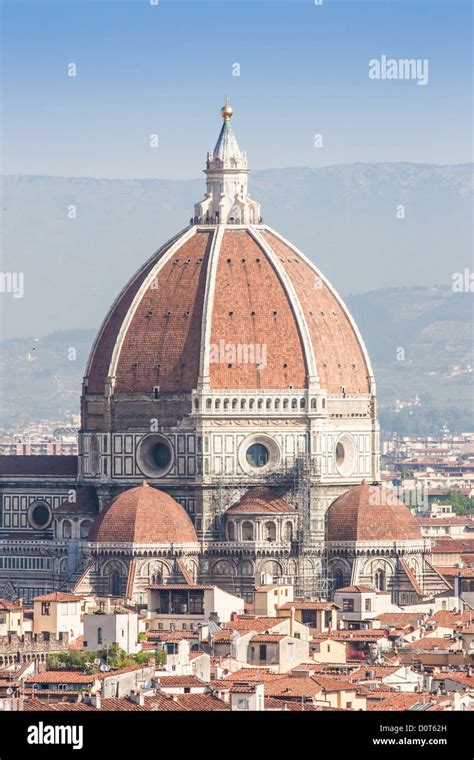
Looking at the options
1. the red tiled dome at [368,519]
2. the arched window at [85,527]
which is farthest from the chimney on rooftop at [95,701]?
the arched window at [85,527]

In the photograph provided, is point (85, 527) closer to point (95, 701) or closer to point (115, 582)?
point (115, 582)

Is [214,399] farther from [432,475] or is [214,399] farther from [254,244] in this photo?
[432,475]

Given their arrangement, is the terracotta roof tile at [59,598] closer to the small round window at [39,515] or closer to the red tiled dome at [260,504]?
the red tiled dome at [260,504]

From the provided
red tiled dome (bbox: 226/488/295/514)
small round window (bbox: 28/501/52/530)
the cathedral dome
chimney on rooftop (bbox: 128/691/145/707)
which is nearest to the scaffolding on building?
red tiled dome (bbox: 226/488/295/514)

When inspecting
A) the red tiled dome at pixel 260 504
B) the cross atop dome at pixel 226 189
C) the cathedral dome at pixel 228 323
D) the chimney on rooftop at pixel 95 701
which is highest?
the cross atop dome at pixel 226 189

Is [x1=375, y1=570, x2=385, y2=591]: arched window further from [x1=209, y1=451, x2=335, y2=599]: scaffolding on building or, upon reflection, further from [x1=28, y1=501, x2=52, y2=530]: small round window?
[x1=28, y1=501, x2=52, y2=530]: small round window

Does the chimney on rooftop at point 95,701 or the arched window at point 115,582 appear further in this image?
the arched window at point 115,582
